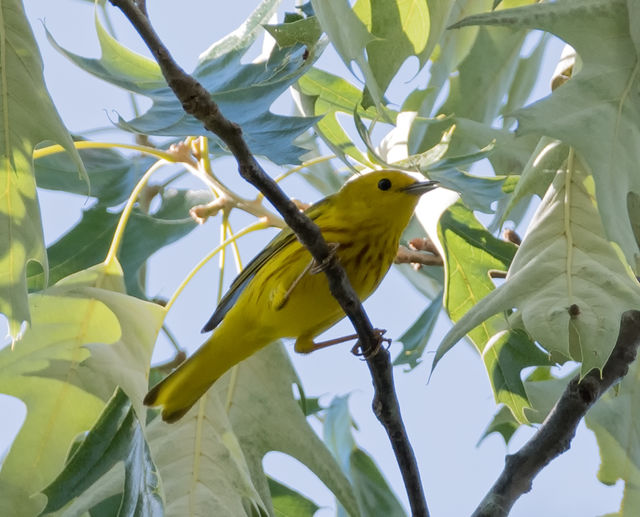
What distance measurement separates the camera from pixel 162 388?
266 cm

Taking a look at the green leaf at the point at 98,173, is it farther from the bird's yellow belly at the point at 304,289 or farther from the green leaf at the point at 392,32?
the green leaf at the point at 392,32

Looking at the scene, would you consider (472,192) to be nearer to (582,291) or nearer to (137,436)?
(582,291)

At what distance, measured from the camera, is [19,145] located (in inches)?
77.3

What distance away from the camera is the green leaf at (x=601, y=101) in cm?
175

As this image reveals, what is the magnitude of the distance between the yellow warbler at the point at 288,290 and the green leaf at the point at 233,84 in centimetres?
44

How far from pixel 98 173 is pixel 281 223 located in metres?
0.63

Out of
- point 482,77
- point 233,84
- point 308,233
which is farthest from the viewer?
point 482,77

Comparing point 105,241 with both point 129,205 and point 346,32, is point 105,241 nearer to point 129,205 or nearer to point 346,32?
point 129,205

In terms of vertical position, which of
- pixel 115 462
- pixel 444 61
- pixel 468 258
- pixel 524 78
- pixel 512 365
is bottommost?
pixel 115 462

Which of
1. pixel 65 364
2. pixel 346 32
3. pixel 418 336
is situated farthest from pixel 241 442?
pixel 346 32

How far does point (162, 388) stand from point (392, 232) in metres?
0.74

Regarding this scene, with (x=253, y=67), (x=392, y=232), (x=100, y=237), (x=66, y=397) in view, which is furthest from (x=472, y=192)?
(x=100, y=237)

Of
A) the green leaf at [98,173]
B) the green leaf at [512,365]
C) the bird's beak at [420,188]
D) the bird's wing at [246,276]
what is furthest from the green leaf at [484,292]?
the green leaf at [98,173]

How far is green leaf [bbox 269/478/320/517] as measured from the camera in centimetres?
286
